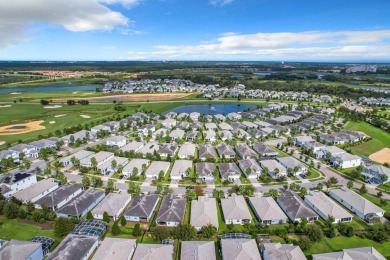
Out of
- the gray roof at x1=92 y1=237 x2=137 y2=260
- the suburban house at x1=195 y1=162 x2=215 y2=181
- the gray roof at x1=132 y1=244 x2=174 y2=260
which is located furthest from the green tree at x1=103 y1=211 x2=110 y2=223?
the suburban house at x1=195 y1=162 x2=215 y2=181

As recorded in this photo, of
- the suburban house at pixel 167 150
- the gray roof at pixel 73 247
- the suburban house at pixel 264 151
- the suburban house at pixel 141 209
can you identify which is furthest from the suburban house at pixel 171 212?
the suburban house at pixel 264 151

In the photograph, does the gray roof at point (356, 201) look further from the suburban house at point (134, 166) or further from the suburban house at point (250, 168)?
the suburban house at point (134, 166)

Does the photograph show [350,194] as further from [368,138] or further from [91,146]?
[91,146]

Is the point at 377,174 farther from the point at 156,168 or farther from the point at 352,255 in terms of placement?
the point at 156,168

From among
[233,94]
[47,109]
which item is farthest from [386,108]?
[47,109]

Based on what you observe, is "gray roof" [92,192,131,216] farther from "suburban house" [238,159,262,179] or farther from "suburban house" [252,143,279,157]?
"suburban house" [252,143,279,157]

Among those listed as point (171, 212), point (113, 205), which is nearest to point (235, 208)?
point (171, 212)
